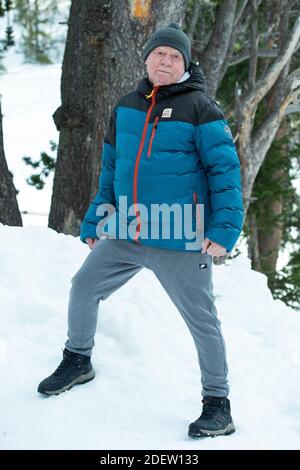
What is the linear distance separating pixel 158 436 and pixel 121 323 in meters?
1.05

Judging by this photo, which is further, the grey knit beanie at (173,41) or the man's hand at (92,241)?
the man's hand at (92,241)

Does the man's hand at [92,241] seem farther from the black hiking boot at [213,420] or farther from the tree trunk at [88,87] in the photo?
the tree trunk at [88,87]

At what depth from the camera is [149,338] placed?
4.21m

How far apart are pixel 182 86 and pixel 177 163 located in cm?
36

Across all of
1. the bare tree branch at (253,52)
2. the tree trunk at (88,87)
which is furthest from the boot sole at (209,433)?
the bare tree branch at (253,52)

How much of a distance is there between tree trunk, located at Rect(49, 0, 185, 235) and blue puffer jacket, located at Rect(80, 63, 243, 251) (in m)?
2.50

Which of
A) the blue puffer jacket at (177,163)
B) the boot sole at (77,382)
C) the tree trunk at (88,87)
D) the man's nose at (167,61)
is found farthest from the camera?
the tree trunk at (88,87)

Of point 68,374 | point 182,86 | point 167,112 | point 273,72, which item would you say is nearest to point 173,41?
point 182,86

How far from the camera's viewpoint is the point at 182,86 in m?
3.24

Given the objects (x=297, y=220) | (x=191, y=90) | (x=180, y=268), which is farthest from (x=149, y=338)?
(x=297, y=220)

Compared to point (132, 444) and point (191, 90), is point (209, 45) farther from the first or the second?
point (132, 444)

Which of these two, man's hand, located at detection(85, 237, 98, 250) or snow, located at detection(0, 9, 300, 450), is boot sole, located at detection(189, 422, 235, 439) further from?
man's hand, located at detection(85, 237, 98, 250)

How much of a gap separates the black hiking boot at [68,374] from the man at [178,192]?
1.41 ft

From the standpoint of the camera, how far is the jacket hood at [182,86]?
128 inches
